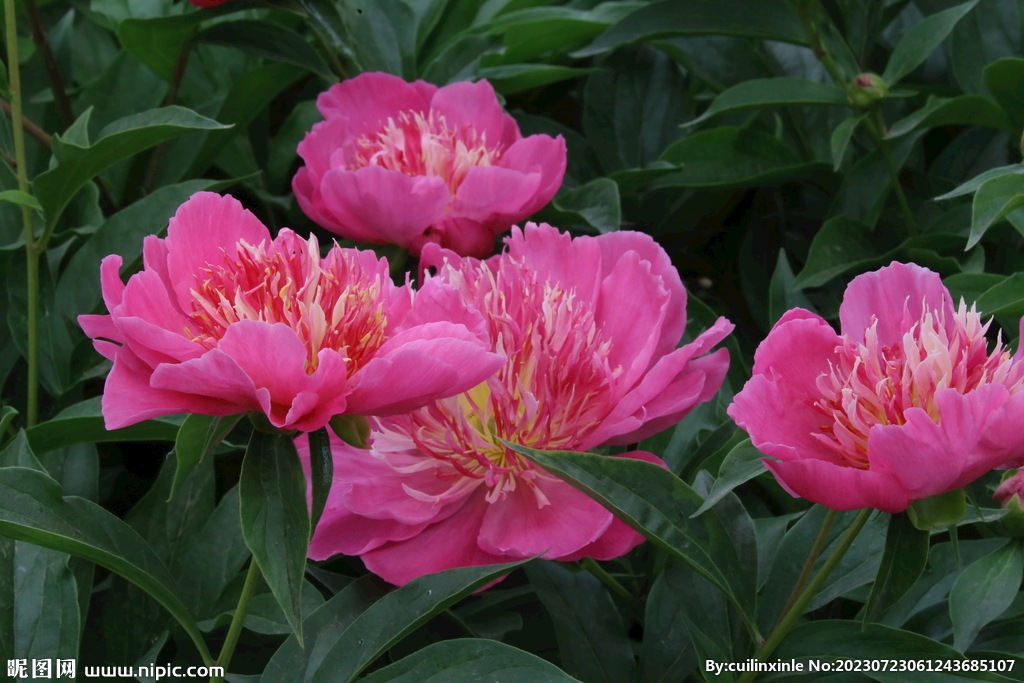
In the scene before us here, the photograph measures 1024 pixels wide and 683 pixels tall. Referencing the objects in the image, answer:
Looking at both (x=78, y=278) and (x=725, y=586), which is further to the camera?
(x=78, y=278)

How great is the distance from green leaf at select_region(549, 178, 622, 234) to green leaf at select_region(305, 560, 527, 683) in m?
0.45

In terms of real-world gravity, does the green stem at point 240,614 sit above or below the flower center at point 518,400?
below

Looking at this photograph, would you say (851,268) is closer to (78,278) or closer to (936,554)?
(936,554)

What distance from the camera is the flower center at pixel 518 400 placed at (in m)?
0.62

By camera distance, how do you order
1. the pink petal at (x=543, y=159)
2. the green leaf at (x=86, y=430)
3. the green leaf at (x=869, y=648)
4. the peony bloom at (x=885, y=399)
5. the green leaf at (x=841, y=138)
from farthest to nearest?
the green leaf at (x=841, y=138) → the pink petal at (x=543, y=159) → the green leaf at (x=86, y=430) → the green leaf at (x=869, y=648) → the peony bloom at (x=885, y=399)

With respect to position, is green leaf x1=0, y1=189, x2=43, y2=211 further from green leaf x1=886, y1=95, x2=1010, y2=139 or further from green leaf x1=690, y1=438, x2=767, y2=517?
green leaf x1=886, y1=95, x2=1010, y2=139

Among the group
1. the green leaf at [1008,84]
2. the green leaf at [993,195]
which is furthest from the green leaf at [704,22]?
the green leaf at [993,195]

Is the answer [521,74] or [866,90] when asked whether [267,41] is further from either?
[866,90]

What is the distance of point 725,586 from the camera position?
24.2 inches

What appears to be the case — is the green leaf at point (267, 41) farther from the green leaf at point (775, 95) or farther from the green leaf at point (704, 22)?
the green leaf at point (775, 95)

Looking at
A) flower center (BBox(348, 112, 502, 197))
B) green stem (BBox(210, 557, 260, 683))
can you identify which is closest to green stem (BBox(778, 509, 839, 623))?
green stem (BBox(210, 557, 260, 683))

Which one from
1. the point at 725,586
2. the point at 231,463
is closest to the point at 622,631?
the point at 725,586

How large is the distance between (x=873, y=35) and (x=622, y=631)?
2.76ft

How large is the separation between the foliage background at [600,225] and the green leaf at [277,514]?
0.11 meters
